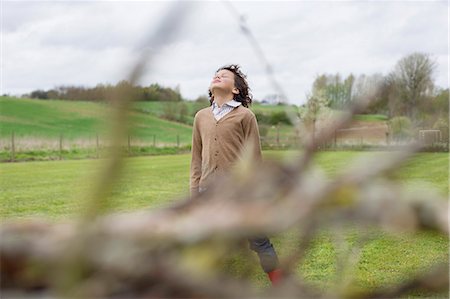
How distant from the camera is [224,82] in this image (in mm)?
5332

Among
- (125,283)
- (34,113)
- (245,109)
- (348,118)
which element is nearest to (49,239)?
(125,283)

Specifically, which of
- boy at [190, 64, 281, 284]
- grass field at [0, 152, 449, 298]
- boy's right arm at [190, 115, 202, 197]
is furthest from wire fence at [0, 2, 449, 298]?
boy's right arm at [190, 115, 202, 197]

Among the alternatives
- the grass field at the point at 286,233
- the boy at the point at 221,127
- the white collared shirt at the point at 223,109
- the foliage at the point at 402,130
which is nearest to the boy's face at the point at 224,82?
the boy at the point at 221,127

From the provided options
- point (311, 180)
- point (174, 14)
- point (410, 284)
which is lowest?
point (410, 284)

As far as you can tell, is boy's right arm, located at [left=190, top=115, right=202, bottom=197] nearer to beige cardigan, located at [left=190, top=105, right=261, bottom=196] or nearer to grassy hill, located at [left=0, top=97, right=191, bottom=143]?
beige cardigan, located at [left=190, top=105, right=261, bottom=196]

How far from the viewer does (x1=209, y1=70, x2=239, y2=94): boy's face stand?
206 inches

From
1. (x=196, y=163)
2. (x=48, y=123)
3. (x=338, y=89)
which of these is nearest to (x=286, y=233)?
(x=338, y=89)

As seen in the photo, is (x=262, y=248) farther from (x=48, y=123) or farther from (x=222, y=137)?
(x=48, y=123)

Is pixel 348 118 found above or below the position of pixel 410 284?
above

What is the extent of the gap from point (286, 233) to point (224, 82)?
4715mm

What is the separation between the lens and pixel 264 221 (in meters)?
0.56

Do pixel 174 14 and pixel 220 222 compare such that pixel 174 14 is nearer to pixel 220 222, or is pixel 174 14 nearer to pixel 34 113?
pixel 220 222

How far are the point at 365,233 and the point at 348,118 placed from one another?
153 mm

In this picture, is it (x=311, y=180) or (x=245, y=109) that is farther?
(x=245, y=109)
